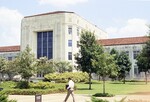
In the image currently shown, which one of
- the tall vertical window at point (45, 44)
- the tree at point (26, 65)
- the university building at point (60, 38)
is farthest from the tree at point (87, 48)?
the tall vertical window at point (45, 44)

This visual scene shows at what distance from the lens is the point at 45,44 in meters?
74.5

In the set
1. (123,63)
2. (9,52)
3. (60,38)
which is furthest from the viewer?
(9,52)

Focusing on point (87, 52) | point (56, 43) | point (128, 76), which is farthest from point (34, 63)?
point (128, 76)

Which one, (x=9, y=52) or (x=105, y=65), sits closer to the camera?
(x=105, y=65)

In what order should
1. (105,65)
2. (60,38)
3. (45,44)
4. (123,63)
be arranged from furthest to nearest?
(45,44) < (60,38) < (123,63) < (105,65)

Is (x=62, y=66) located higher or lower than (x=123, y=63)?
lower

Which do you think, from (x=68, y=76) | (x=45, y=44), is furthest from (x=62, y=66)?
(x=68, y=76)

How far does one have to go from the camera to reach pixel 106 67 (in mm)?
27891

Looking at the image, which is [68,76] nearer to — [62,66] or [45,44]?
[62,66]

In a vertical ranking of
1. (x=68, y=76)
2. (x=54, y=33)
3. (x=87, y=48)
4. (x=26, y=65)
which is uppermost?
Result: (x=54, y=33)

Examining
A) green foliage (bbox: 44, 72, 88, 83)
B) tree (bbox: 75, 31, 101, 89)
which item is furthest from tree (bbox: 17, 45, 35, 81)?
green foliage (bbox: 44, 72, 88, 83)

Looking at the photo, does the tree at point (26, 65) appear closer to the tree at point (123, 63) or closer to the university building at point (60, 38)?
the tree at point (123, 63)

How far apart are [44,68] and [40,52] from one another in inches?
649

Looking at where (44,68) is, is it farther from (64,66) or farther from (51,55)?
(51,55)
